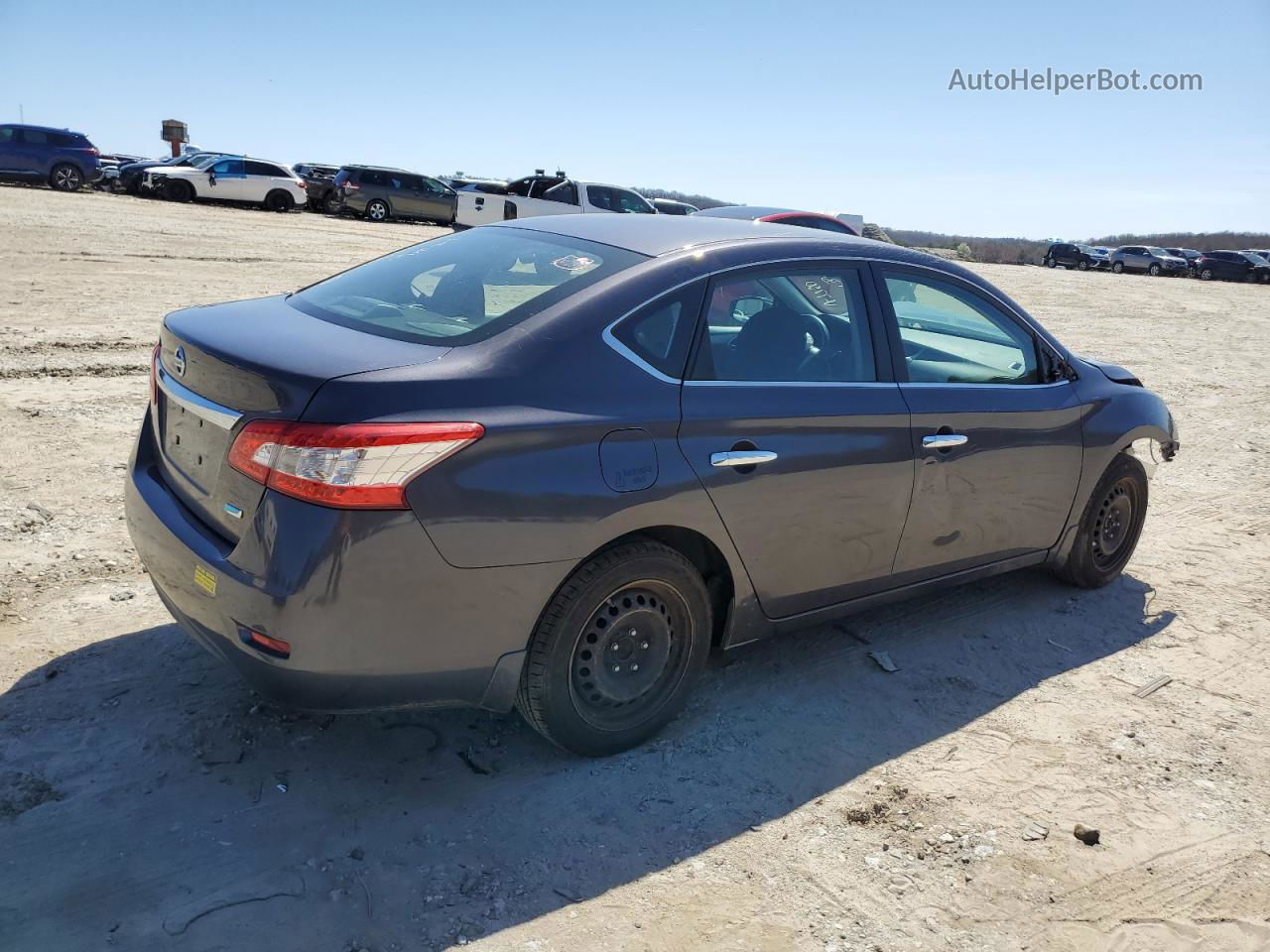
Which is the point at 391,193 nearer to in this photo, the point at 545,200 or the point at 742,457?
the point at 545,200

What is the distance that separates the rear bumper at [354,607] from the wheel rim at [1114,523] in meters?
3.31

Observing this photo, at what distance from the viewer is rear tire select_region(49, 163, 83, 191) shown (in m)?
28.3

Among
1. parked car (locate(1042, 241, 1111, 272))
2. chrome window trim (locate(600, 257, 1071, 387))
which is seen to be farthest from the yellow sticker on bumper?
parked car (locate(1042, 241, 1111, 272))

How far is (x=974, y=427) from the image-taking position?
4.22m

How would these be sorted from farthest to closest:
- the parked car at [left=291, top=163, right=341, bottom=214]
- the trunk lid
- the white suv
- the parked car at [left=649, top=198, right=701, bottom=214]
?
the parked car at [left=291, top=163, right=341, bottom=214]
the white suv
the parked car at [left=649, top=198, right=701, bottom=214]
the trunk lid

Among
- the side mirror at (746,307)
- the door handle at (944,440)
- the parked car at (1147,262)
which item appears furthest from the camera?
the parked car at (1147,262)

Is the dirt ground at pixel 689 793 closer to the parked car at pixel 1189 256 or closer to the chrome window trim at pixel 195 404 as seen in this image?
the chrome window trim at pixel 195 404

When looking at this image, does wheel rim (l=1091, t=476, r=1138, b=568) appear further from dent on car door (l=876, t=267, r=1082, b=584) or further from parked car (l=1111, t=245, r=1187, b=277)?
parked car (l=1111, t=245, r=1187, b=277)

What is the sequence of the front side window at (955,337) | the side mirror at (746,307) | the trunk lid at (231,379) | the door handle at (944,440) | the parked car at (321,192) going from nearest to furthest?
the trunk lid at (231,379) < the side mirror at (746,307) < the door handle at (944,440) < the front side window at (955,337) < the parked car at (321,192)

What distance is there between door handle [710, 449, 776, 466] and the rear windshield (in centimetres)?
70

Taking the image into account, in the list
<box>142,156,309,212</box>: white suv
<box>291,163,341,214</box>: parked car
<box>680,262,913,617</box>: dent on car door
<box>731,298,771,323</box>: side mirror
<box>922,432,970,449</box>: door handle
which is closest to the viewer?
<box>680,262,913,617</box>: dent on car door

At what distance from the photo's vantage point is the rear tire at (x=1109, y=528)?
509 centimetres

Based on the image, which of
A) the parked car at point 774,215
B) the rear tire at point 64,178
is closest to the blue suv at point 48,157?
the rear tire at point 64,178

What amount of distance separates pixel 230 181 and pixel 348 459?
30831 mm
